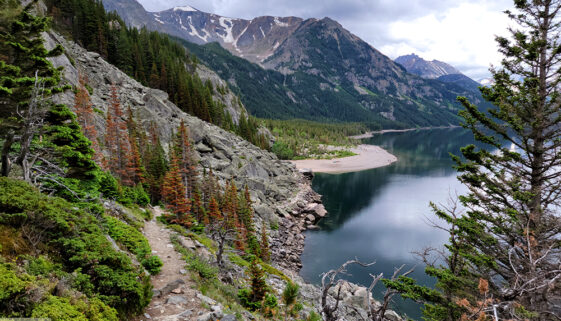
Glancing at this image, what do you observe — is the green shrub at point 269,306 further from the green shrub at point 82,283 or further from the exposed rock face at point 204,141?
the exposed rock face at point 204,141

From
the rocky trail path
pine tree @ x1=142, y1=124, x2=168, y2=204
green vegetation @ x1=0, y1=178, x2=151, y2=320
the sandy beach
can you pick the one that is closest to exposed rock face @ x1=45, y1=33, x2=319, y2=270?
pine tree @ x1=142, y1=124, x2=168, y2=204

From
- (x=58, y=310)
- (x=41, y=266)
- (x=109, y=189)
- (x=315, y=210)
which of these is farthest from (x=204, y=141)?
(x=58, y=310)

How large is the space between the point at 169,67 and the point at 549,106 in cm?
9264

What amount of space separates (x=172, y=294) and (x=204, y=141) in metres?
51.2

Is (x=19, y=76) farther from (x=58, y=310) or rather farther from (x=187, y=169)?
(x=187, y=169)

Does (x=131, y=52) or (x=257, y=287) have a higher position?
(x=131, y=52)

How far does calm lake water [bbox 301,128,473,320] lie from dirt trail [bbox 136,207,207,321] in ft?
55.2

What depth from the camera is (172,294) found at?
37.2ft

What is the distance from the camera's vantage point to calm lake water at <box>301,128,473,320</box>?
40.9 metres

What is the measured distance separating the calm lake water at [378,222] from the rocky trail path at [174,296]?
16708 millimetres

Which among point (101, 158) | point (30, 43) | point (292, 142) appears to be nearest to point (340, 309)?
point (30, 43)

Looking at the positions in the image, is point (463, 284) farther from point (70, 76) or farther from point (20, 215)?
point (70, 76)

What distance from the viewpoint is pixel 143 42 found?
9081 centimetres

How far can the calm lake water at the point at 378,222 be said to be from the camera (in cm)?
4086
